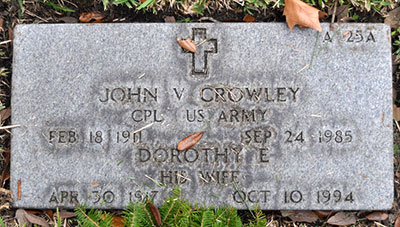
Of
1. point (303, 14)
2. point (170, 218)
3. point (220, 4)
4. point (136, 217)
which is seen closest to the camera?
point (136, 217)

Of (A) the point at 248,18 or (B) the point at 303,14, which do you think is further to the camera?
(A) the point at 248,18

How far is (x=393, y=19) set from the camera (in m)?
2.50

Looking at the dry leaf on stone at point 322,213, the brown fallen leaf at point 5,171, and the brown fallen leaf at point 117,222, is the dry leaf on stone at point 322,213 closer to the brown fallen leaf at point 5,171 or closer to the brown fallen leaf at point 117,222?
the brown fallen leaf at point 117,222

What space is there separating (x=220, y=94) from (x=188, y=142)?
0.39 metres

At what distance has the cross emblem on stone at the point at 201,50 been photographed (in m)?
2.36

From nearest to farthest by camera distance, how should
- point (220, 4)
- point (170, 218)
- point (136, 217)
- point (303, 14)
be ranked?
point (136, 217) → point (170, 218) → point (303, 14) → point (220, 4)

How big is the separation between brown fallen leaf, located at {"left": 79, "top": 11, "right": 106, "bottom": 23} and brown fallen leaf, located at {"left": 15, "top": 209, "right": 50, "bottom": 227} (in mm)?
1380

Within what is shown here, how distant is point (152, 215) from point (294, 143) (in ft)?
3.45

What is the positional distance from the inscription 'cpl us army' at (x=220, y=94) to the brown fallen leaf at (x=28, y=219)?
0.91 metres

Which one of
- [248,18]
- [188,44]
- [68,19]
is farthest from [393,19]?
[68,19]

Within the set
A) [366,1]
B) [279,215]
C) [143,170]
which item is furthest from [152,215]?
[366,1]

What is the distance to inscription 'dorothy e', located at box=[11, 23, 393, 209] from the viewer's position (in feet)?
7.68

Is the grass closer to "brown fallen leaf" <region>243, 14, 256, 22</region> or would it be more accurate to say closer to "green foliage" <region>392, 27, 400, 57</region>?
"brown fallen leaf" <region>243, 14, 256, 22</region>

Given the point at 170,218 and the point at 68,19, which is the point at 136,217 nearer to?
the point at 170,218
